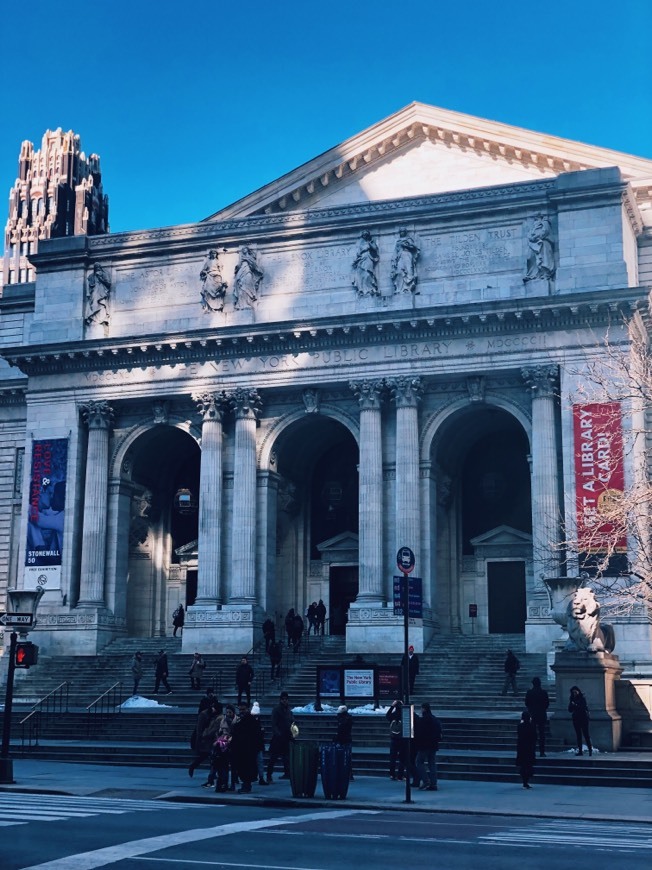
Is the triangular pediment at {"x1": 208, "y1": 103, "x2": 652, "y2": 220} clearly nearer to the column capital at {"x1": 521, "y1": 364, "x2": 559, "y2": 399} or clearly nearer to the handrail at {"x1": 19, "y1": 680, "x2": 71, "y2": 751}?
the column capital at {"x1": 521, "y1": 364, "x2": 559, "y2": 399}

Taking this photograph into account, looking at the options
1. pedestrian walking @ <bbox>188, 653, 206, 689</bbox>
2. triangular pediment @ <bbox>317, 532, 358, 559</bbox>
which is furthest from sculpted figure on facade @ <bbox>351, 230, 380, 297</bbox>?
pedestrian walking @ <bbox>188, 653, 206, 689</bbox>

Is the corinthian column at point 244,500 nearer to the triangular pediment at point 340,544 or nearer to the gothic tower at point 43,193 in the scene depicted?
the triangular pediment at point 340,544

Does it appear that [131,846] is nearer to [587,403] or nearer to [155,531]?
[587,403]

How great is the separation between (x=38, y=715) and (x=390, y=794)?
17177 millimetres

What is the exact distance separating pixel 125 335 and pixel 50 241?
6.18m

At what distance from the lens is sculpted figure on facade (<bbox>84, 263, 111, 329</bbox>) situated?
5162cm

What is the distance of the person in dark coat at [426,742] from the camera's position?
A: 2448 centimetres

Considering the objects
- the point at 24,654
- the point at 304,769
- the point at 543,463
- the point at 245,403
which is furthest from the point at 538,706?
the point at 245,403

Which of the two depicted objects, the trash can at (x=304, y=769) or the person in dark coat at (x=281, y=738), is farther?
the person in dark coat at (x=281, y=738)

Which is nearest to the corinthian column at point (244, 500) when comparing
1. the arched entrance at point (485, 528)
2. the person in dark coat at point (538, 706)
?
the arched entrance at point (485, 528)

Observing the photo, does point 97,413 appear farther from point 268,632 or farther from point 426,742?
point 426,742

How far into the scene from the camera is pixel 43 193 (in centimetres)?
12494

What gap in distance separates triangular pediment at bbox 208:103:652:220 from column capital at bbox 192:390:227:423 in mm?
8570

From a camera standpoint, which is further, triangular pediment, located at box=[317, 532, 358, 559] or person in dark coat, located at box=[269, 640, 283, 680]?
triangular pediment, located at box=[317, 532, 358, 559]
